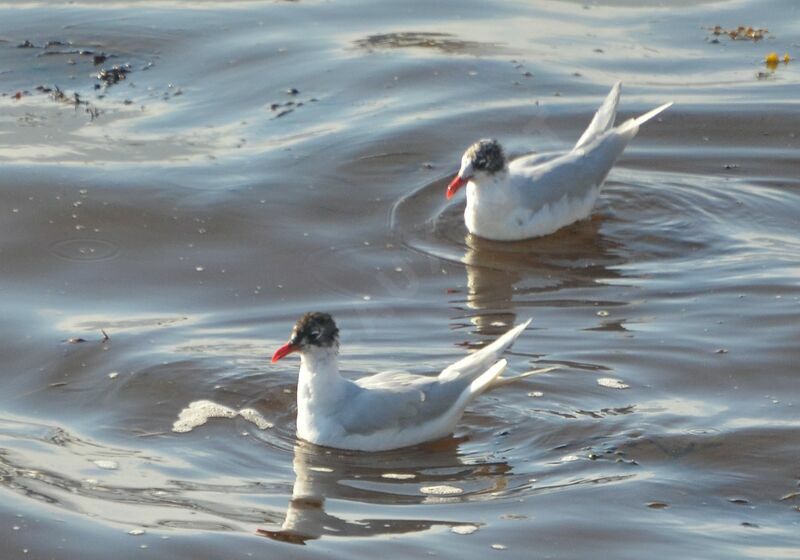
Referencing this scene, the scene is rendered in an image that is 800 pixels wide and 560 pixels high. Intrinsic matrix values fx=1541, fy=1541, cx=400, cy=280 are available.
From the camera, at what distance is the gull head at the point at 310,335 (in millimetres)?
8602

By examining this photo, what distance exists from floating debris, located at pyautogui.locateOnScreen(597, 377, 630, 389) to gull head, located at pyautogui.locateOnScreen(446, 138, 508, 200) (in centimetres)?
323

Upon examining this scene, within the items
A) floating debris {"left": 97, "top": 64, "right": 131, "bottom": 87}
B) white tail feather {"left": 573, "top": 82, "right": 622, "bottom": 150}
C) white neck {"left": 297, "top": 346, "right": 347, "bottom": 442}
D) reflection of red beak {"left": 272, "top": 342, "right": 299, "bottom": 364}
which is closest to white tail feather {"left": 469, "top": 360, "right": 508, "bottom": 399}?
white neck {"left": 297, "top": 346, "right": 347, "bottom": 442}

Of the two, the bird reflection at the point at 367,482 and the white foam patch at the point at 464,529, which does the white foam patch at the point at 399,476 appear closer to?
the bird reflection at the point at 367,482

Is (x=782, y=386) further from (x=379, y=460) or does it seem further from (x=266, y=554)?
(x=266, y=554)

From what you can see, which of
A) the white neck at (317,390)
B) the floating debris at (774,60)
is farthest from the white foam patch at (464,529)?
the floating debris at (774,60)

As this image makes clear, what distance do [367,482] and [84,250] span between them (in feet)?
13.9

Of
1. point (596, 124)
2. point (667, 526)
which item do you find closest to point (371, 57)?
point (596, 124)

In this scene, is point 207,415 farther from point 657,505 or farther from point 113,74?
point 113,74

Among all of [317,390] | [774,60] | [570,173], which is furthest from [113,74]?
[317,390]

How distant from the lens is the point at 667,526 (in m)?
7.45

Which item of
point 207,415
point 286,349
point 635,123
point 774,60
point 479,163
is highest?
point 774,60

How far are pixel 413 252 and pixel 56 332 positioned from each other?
2.89m

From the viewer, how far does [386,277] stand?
11.2 metres

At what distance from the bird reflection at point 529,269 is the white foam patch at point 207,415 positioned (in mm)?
1999
